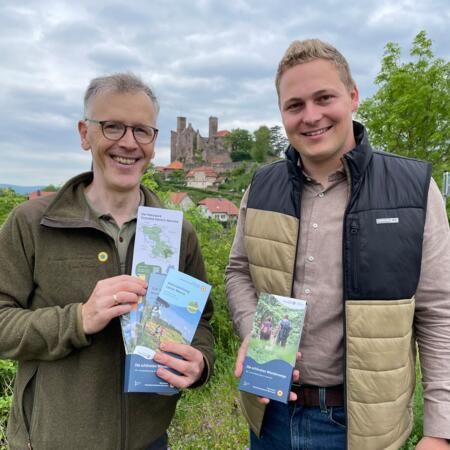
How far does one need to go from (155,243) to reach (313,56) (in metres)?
1.06

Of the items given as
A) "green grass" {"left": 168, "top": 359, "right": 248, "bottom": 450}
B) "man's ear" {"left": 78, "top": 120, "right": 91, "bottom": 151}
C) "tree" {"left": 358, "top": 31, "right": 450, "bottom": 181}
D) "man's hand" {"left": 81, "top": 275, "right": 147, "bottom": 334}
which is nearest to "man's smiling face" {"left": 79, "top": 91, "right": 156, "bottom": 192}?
"man's ear" {"left": 78, "top": 120, "right": 91, "bottom": 151}

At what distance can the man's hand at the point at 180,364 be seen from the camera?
5.36 feet

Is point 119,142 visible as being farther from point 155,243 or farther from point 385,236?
point 385,236

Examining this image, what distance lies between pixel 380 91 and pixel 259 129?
235 ft

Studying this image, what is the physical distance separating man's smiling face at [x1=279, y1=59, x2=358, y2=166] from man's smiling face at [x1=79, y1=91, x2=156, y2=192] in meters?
0.63

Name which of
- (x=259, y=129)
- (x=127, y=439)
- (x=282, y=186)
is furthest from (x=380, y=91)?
(x=259, y=129)

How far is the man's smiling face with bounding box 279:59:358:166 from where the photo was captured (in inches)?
72.0

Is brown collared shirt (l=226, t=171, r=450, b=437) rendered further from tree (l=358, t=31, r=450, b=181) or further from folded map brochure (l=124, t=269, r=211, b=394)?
tree (l=358, t=31, r=450, b=181)

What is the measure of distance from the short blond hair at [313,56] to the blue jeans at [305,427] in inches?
59.0

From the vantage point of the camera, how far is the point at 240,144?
93625 mm

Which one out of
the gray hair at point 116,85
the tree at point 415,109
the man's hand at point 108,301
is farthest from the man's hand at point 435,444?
the tree at point 415,109

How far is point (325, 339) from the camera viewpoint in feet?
6.15

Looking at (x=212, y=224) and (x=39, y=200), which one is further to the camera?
(x=212, y=224)

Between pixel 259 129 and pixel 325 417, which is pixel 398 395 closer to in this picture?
pixel 325 417
